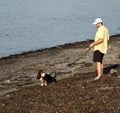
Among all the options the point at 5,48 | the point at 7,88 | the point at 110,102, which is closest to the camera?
the point at 110,102

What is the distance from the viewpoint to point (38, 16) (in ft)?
192

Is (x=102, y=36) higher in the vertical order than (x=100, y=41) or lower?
higher

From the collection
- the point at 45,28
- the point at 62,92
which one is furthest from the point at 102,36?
the point at 45,28

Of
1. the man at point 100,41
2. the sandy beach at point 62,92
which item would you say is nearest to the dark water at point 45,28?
the sandy beach at point 62,92

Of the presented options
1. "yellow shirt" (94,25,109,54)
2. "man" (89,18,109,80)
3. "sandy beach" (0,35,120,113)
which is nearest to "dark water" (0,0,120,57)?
"sandy beach" (0,35,120,113)

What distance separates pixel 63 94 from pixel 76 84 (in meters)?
1.26

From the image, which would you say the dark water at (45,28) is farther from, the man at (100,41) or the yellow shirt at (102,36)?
the yellow shirt at (102,36)

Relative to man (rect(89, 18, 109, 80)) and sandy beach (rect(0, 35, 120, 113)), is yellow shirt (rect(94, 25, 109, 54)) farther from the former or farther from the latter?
sandy beach (rect(0, 35, 120, 113))

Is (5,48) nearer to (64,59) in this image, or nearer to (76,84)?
(64,59)

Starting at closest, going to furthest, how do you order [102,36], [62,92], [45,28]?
[62,92], [102,36], [45,28]

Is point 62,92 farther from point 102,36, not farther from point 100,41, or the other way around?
point 102,36

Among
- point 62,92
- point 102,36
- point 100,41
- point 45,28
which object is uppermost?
point 102,36

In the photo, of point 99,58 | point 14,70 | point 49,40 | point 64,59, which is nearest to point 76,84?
point 99,58

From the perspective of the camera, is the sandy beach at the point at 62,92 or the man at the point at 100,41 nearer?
the sandy beach at the point at 62,92
